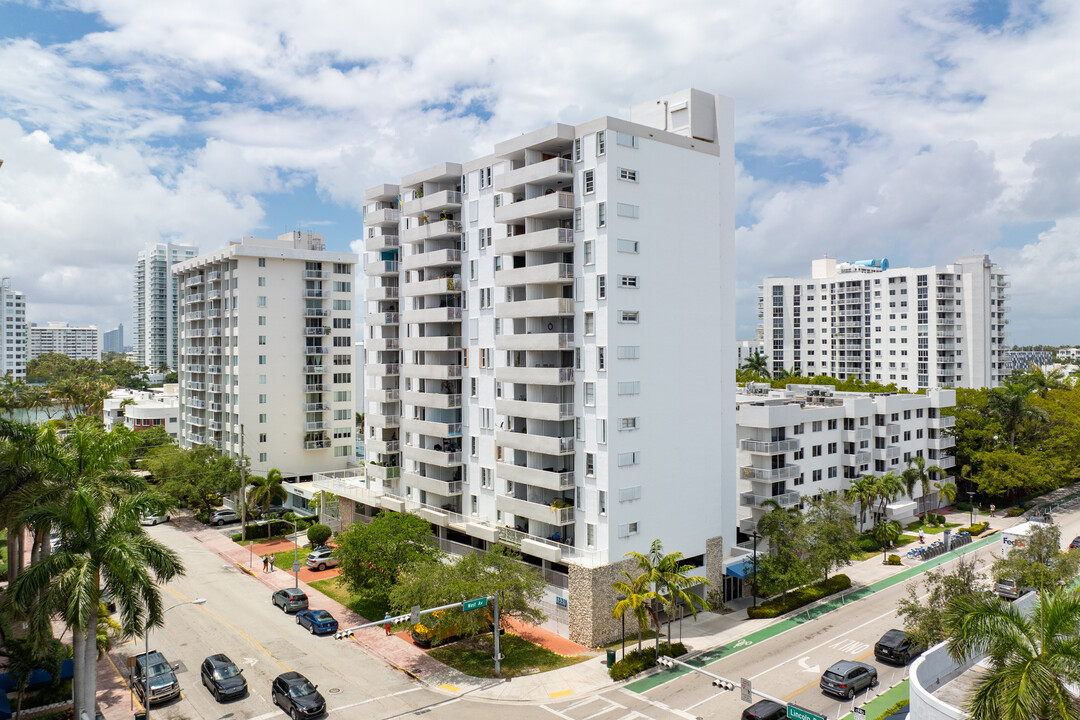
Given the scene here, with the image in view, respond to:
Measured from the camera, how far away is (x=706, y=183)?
5091 cm

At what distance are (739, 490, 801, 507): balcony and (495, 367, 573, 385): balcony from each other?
23668 mm

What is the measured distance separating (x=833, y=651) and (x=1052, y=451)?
56.1 m

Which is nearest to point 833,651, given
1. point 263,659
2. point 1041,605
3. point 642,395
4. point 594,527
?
point 594,527

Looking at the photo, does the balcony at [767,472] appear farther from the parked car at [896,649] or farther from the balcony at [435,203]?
the balcony at [435,203]

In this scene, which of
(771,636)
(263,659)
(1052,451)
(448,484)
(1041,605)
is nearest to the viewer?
(1041,605)

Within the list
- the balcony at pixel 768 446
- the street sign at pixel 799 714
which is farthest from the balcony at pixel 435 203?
the street sign at pixel 799 714

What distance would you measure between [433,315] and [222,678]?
1238 inches

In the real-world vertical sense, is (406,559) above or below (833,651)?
above

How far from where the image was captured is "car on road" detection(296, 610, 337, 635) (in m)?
46.0

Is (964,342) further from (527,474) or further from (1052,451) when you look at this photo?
(527,474)

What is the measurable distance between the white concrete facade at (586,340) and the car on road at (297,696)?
1668cm

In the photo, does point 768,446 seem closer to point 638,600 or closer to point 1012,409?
point 638,600

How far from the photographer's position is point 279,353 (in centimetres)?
8662

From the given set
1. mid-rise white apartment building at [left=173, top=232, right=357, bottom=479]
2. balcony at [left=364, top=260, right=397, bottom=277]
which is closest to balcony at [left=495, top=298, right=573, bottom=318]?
balcony at [left=364, top=260, right=397, bottom=277]
